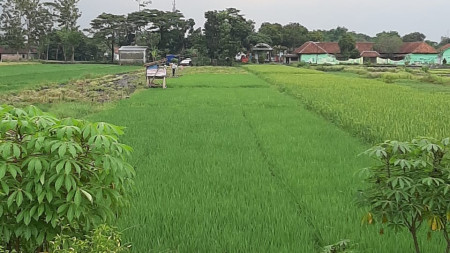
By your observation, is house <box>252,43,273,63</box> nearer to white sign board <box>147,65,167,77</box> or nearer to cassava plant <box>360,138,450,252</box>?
white sign board <box>147,65,167,77</box>

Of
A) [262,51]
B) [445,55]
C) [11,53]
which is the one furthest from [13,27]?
[445,55]

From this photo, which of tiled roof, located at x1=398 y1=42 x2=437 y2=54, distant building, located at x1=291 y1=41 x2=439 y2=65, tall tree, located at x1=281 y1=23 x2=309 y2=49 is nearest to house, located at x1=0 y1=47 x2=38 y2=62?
tall tree, located at x1=281 y1=23 x2=309 y2=49

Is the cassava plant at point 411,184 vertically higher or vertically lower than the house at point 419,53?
lower

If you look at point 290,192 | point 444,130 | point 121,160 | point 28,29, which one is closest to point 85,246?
point 121,160

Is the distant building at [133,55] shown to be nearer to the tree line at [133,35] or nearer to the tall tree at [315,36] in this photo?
the tree line at [133,35]

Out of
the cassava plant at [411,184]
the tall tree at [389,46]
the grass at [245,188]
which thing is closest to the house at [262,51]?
the tall tree at [389,46]

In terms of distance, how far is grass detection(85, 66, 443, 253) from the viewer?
3109mm

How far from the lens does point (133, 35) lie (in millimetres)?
61562

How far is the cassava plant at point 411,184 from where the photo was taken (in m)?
2.16

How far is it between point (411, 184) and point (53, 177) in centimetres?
174

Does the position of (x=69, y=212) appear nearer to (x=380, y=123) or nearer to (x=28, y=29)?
(x=380, y=123)

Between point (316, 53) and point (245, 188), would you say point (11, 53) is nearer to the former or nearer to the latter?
point (316, 53)

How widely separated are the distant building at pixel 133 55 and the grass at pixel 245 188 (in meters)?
44.4

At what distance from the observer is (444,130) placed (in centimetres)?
738
